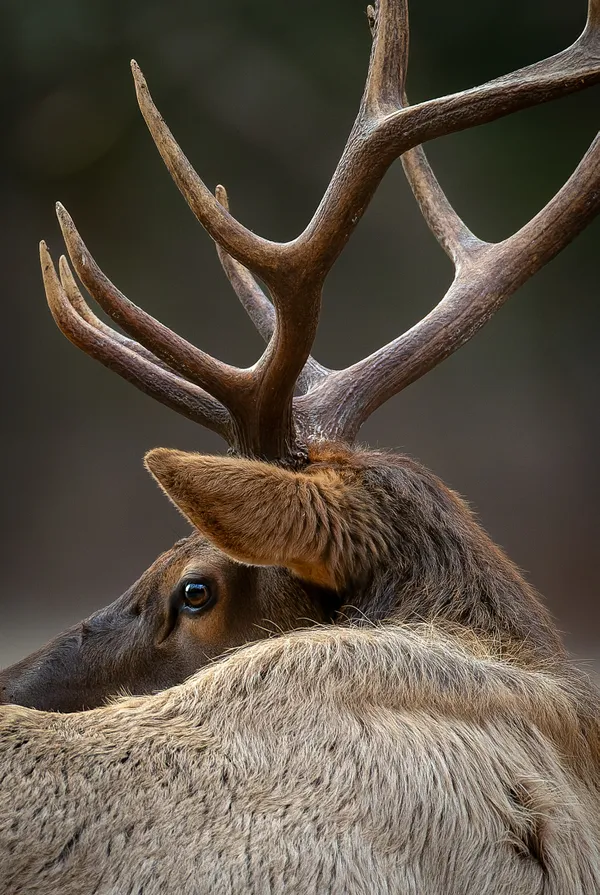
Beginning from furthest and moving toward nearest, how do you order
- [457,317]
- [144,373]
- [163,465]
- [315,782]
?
[457,317]
[144,373]
[163,465]
[315,782]

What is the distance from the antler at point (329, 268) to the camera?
2.08 meters

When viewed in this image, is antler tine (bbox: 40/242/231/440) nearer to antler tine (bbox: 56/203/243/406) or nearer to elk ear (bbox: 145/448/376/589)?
antler tine (bbox: 56/203/243/406)

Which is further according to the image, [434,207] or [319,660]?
Result: [434,207]

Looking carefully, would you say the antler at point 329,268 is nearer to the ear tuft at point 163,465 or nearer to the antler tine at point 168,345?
the antler tine at point 168,345

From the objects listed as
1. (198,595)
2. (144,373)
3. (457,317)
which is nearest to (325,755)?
(198,595)

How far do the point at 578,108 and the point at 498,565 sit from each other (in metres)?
4.75

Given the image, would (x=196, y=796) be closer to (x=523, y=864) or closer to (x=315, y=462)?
(x=523, y=864)

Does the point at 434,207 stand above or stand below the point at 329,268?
above

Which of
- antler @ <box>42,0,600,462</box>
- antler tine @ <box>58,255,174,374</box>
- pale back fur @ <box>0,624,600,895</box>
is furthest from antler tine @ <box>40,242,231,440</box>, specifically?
pale back fur @ <box>0,624,600,895</box>

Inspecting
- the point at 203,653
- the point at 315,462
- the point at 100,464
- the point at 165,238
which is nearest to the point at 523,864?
the point at 203,653

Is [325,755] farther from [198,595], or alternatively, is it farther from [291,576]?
[198,595]

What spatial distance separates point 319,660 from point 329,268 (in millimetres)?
940

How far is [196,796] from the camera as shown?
4.52 ft

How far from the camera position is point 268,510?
1825 millimetres
